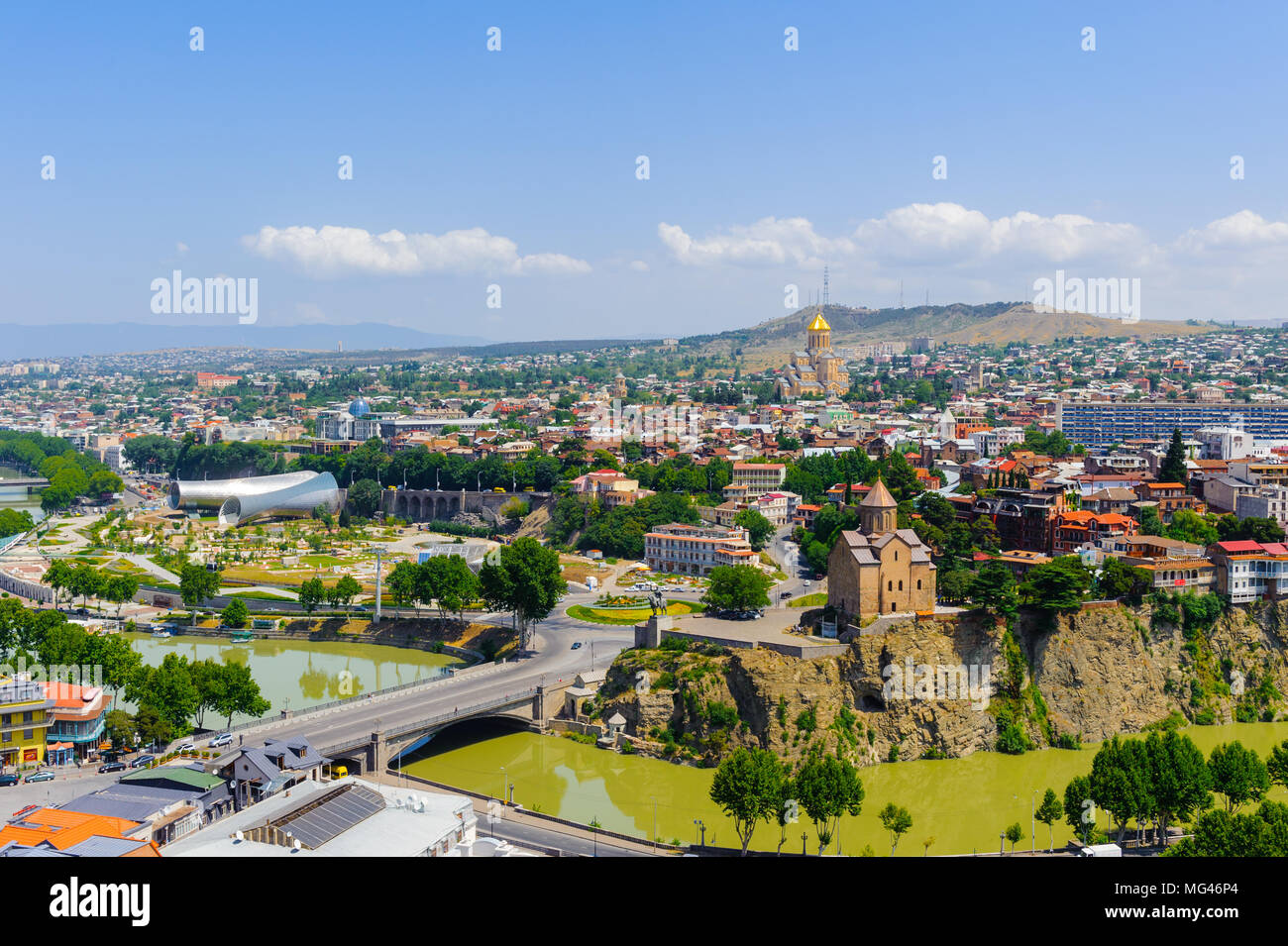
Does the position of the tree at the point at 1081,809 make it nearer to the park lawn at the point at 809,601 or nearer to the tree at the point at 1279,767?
the tree at the point at 1279,767

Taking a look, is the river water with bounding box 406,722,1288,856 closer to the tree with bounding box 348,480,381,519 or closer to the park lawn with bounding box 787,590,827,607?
the park lawn with bounding box 787,590,827,607

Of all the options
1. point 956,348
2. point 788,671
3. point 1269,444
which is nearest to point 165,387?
point 956,348

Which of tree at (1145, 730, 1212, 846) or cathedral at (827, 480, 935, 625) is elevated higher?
cathedral at (827, 480, 935, 625)

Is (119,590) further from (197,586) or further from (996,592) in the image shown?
(996,592)

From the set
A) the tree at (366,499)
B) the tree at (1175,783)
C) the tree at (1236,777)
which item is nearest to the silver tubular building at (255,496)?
the tree at (366,499)

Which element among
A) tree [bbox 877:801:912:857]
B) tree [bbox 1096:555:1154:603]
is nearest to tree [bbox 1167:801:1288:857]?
tree [bbox 877:801:912:857]
